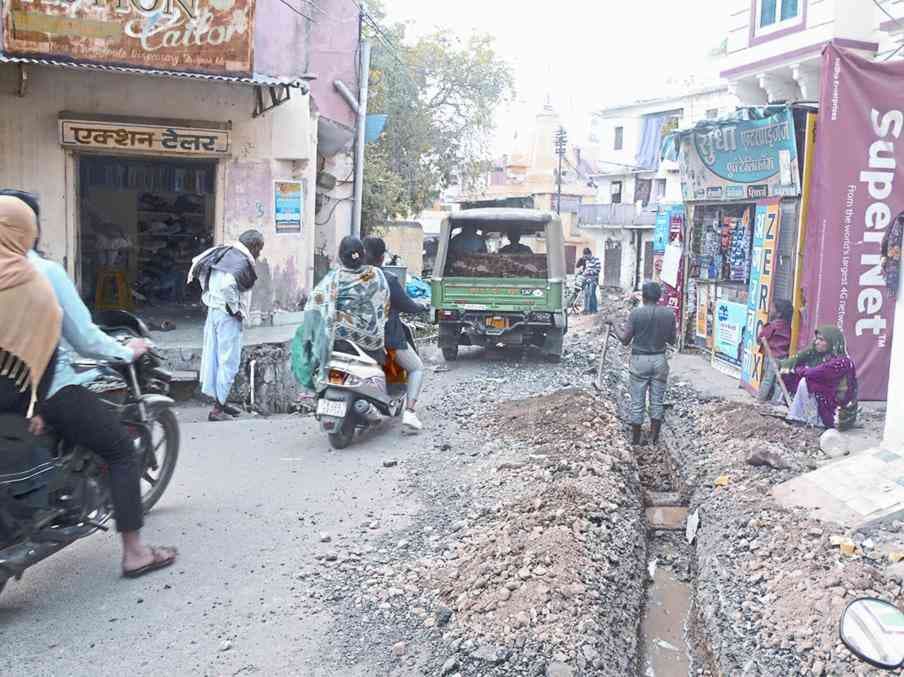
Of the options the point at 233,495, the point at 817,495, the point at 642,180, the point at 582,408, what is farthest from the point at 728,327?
the point at 642,180

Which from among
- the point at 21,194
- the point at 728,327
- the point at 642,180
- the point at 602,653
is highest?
the point at 642,180

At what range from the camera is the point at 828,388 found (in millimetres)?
8336

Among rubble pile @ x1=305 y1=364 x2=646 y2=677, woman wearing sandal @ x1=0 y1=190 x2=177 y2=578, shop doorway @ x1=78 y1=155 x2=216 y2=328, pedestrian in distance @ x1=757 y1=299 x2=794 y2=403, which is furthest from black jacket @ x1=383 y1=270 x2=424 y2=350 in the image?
shop doorway @ x1=78 y1=155 x2=216 y2=328

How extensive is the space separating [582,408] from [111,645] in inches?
224

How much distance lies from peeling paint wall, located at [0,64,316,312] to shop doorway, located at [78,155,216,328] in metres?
0.91

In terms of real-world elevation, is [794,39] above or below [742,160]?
above

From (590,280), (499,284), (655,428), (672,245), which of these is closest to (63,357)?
(655,428)

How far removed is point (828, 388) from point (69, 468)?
681 cm

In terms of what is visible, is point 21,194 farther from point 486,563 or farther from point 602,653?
point 602,653

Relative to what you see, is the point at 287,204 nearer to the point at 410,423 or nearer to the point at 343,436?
the point at 410,423

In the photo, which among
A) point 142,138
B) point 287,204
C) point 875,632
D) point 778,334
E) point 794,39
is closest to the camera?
point 875,632

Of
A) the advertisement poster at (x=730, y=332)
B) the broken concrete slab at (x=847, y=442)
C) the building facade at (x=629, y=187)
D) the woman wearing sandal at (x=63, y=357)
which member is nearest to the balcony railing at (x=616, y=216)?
the building facade at (x=629, y=187)

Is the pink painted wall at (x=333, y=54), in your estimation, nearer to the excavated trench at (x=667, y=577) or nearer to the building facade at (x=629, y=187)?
the excavated trench at (x=667, y=577)

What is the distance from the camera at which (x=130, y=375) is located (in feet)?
15.7
